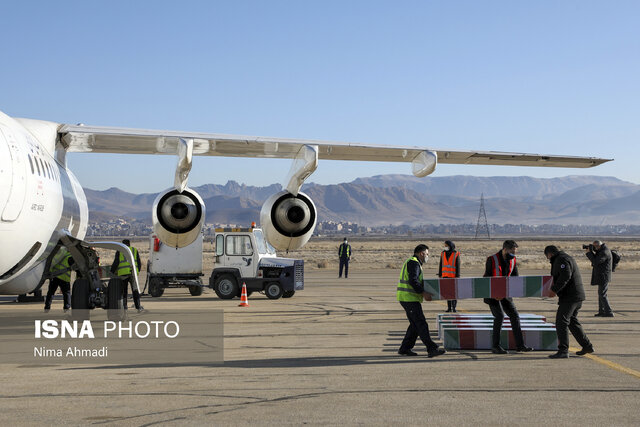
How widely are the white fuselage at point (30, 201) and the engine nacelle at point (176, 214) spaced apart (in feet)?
5.64

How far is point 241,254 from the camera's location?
2294cm

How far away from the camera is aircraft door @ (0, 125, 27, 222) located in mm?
10695

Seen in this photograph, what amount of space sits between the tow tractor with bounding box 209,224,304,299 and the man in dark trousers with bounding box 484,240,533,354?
35.0ft

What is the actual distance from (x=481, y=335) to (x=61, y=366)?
6430 millimetres

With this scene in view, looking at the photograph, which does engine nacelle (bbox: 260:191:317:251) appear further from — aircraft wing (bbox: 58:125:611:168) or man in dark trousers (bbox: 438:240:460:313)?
man in dark trousers (bbox: 438:240:460:313)

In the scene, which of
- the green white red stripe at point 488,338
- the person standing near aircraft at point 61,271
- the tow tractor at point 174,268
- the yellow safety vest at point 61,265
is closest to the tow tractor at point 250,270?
the tow tractor at point 174,268

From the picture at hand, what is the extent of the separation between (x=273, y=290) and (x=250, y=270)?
2.99 ft

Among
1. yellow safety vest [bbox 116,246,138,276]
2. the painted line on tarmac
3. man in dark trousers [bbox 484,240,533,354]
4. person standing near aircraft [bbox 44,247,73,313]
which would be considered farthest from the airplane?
the painted line on tarmac

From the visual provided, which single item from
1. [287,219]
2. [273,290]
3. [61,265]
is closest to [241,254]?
[273,290]

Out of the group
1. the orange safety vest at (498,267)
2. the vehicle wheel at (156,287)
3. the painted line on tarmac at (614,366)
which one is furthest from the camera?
the vehicle wheel at (156,287)

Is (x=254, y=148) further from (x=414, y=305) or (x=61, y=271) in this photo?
(x=414, y=305)

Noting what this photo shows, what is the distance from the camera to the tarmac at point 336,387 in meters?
7.37

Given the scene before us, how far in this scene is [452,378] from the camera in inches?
374

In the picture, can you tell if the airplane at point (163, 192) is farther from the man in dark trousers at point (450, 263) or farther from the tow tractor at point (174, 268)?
the tow tractor at point (174, 268)
